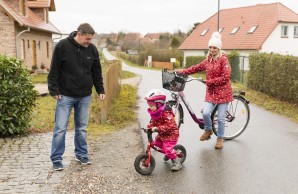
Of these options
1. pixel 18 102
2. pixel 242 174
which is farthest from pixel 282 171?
pixel 18 102

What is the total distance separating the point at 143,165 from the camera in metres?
5.20

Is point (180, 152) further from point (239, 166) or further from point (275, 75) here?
point (275, 75)

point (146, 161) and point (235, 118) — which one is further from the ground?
point (235, 118)

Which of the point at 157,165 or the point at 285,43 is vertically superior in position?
the point at 285,43

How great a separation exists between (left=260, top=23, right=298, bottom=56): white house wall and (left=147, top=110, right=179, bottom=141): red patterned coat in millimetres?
35494

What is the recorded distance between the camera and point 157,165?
5590 millimetres

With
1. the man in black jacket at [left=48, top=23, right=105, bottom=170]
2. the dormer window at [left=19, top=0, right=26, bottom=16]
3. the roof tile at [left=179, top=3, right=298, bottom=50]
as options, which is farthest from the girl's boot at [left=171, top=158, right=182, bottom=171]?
the roof tile at [left=179, top=3, right=298, bottom=50]

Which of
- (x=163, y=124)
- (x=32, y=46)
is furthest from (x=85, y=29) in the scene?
(x=32, y=46)

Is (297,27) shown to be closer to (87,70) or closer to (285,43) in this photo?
(285,43)

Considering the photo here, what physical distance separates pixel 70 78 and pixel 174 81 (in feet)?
6.73

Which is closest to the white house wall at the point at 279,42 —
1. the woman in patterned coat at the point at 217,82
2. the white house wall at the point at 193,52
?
the white house wall at the point at 193,52

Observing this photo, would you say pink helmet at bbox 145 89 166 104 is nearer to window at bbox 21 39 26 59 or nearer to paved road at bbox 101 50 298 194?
paved road at bbox 101 50 298 194

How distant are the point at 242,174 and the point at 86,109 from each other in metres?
2.44

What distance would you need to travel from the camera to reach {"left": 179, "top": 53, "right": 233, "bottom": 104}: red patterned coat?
244 inches
